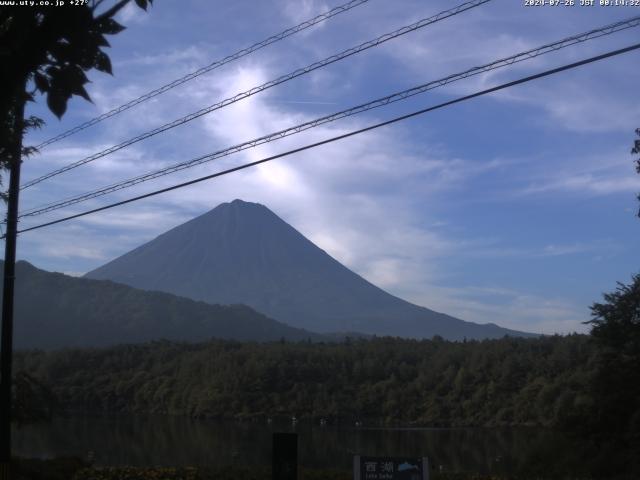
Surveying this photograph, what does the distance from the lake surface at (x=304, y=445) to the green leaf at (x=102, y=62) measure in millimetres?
14943

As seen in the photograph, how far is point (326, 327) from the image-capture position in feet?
633

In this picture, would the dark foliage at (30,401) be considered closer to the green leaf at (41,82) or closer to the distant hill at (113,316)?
the green leaf at (41,82)

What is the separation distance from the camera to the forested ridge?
159ft

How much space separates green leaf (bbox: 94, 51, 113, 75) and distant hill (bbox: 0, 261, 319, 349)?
12341 cm

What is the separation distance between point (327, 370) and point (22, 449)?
32897 millimetres

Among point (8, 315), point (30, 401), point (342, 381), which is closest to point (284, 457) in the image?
point (8, 315)

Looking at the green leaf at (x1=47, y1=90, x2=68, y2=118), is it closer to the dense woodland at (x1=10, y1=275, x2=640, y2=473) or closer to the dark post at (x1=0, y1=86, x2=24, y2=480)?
the dark post at (x1=0, y1=86, x2=24, y2=480)

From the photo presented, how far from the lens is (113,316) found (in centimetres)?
13988

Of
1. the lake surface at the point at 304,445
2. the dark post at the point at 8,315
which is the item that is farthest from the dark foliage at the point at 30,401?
the dark post at the point at 8,315

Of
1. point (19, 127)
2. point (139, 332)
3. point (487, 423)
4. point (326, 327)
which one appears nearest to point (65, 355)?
point (487, 423)

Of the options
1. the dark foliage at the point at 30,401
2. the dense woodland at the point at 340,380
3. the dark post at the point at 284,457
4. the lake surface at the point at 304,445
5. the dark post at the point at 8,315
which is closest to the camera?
the dark post at the point at 284,457

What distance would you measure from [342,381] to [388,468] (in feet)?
159

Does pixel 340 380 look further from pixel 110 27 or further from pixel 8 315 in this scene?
A: pixel 110 27

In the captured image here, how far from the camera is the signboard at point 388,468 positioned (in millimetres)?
9141
